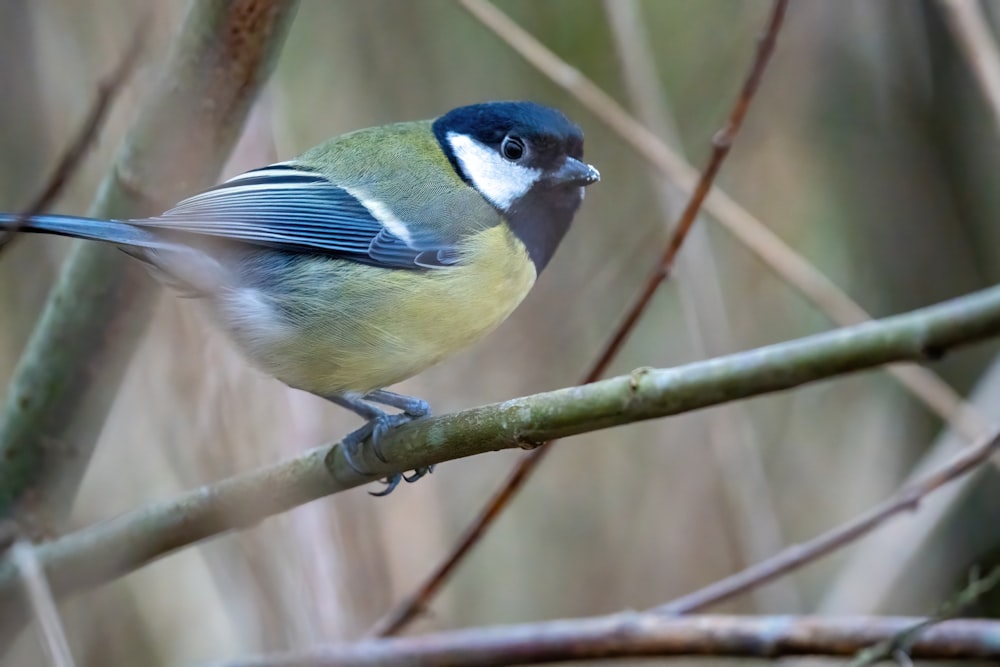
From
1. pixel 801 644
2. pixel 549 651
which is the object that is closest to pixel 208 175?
pixel 549 651

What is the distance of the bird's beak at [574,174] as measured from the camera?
6.13 feet

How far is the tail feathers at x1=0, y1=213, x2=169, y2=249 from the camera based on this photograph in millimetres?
1350

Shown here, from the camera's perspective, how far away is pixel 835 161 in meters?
3.15

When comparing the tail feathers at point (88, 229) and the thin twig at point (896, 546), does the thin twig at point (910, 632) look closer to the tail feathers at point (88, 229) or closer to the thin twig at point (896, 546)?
the thin twig at point (896, 546)

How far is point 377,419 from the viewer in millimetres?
1607

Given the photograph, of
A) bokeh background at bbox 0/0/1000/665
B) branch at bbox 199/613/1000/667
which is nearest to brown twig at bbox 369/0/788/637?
branch at bbox 199/613/1000/667

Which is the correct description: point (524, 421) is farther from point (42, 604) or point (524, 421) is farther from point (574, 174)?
point (574, 174)

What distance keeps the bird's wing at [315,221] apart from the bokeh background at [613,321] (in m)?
0.21

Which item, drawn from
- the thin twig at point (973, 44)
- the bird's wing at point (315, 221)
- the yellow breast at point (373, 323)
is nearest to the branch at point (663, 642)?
the yellow breast at point (373, 323)

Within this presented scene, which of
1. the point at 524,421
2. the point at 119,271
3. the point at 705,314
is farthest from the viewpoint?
the point at 705,314

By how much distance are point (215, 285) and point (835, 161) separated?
2.09 metres

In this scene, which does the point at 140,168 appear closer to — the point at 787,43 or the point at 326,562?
the point at 326,562

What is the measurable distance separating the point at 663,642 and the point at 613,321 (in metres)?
1.79

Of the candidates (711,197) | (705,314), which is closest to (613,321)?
(705,314)
